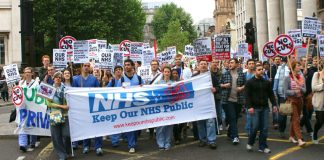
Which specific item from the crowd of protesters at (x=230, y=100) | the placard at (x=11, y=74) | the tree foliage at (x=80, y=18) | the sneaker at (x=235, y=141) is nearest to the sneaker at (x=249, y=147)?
the crowd of protesters at (x=230, y=100)

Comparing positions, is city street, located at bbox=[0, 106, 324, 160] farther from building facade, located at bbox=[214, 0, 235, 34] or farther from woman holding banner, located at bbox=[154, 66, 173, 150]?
building facade, located at bbox=[214, 0, 235, 34]

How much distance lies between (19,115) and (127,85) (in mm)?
2595

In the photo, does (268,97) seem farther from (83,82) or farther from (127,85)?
(83,82)

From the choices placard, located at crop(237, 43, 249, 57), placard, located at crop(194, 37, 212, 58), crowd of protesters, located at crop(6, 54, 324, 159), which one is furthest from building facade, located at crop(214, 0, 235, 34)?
crowd of protesters, located at crop(6, 54, 324, 159)

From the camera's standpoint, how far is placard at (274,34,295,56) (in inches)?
486

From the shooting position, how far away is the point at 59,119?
893 centimetres

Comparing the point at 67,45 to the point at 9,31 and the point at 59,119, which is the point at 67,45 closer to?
the point at 59,119

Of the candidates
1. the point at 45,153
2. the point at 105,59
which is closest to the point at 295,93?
the point at 45,153

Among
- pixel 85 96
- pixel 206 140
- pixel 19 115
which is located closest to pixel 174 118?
pixel 206 140

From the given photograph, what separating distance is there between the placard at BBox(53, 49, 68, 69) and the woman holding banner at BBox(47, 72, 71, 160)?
5.18 meters

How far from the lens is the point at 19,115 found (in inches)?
408

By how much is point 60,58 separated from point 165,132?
569cm

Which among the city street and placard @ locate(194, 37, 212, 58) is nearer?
the city street

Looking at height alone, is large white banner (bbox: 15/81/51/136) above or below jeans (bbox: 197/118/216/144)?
above
